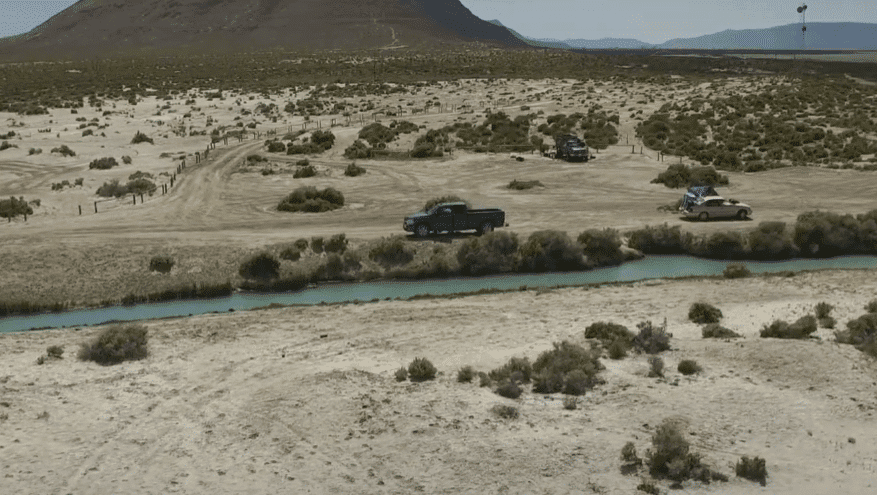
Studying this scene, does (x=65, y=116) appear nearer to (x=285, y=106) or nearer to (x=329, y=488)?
(x=285, y=106)

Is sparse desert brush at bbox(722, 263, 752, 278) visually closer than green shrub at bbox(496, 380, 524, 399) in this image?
No

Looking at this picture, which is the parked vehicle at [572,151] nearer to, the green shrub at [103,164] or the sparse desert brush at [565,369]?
the green shrub at [103,164]

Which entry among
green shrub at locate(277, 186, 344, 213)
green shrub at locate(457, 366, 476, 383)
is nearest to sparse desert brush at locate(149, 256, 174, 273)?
green shrub at locate(277, 186, 344, 213)

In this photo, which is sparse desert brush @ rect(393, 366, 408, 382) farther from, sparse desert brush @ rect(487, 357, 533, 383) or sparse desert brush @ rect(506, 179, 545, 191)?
sparse desert brush @ rect(506, 179, 545, 191)

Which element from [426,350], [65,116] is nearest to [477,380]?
[426,350]

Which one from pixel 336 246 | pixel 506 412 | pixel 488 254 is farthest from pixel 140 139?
pixel 506 412

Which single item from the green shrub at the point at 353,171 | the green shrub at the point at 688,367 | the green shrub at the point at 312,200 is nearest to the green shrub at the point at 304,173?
the green shrub at the point at 353,171
